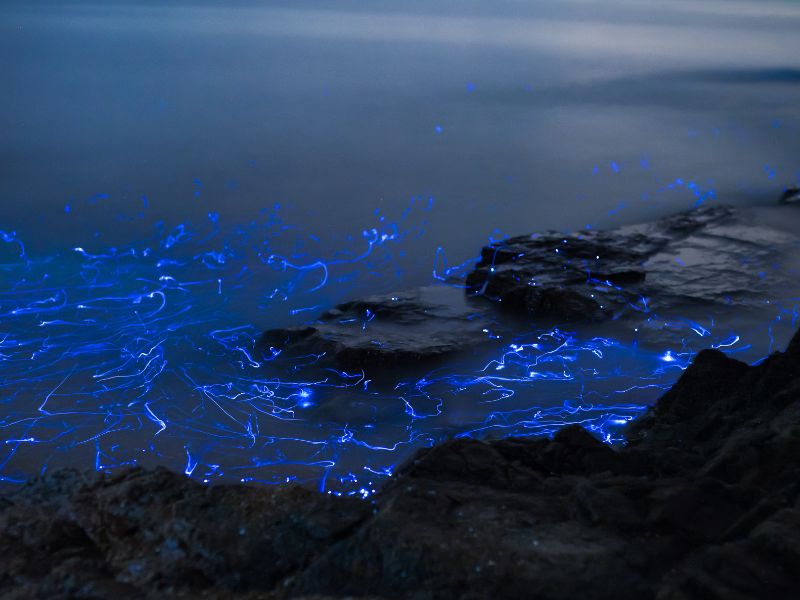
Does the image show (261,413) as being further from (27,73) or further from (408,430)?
(27,73)

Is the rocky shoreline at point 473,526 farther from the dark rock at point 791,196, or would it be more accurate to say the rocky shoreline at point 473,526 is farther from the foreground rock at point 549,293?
the dark rock at point 791,196

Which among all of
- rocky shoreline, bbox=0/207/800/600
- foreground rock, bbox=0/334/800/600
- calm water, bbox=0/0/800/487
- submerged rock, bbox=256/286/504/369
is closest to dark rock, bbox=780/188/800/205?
calm water, bbox=0/0/800/487

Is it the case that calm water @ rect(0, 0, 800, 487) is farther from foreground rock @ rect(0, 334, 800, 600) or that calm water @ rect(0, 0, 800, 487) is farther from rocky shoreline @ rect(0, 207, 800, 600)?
foreground rock @ rect(0, 334, 800, 600)

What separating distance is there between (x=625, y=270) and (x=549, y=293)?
745mm

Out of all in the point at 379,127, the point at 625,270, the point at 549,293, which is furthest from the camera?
the point at 379,127

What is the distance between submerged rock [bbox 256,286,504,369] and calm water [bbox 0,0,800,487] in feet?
0.81

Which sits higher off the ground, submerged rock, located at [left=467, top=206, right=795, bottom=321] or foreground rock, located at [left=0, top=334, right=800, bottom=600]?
foreground rock, located at [left=0, top=334, right=800, bottom=600]

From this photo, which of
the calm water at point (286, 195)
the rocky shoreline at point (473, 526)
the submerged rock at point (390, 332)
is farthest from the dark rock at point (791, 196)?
the rocky shoreline at point (473, 526)

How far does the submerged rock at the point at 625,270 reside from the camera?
600 centimetres

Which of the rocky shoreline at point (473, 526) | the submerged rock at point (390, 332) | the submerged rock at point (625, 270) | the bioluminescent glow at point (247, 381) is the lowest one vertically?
the bioluminescent glow at point (247, 381)

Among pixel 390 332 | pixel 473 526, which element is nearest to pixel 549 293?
pixel 390 332

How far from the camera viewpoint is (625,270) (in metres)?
6.34

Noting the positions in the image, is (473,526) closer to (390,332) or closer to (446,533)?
A: (446,533)

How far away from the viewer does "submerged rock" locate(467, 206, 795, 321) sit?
600cm
